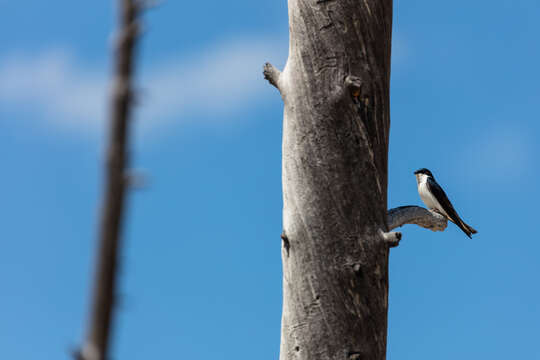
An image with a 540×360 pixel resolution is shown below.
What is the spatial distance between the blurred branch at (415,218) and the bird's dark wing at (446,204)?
1473mm

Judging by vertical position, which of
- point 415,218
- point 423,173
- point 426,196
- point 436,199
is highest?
point 423,173

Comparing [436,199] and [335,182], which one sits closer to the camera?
[335,182]

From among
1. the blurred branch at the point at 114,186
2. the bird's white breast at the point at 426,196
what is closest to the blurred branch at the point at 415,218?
the bird's white breast at the point at 426,196

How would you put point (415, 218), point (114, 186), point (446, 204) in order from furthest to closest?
point (446, 204), point (415, 218), point (114, 186)

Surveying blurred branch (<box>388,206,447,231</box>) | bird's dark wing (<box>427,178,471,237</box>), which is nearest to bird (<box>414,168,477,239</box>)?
bird's dark wing (<box>427,178,471,237</box>)

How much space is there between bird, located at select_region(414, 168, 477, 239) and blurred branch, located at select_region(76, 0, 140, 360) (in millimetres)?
6673

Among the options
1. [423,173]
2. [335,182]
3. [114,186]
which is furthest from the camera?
[423,173]

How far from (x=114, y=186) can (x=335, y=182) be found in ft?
11.0

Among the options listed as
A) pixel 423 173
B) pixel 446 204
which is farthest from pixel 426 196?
pixel 423 173

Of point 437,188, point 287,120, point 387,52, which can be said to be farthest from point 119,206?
point 437,188

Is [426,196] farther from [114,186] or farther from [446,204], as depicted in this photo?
[114,186]

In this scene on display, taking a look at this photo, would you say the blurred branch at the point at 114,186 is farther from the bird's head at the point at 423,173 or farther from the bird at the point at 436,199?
the bird's head at the point at 423,173

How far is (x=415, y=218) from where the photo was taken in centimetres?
542

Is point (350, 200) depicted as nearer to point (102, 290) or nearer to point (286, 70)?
point (286, 70)
